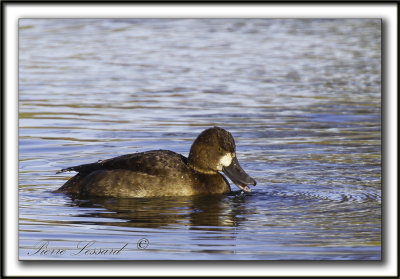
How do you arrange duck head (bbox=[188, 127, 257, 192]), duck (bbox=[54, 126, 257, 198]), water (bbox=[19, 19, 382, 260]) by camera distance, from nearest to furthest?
water (bbox=[19, 19, 382, 260])
duck (bbox=[54, 126, 257, 198])
duck head (bbox=[188, 127, 257, 192])

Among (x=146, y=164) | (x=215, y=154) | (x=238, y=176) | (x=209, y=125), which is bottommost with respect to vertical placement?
(x=238, y=176)

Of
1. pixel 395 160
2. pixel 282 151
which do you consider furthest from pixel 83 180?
pixel 395 160

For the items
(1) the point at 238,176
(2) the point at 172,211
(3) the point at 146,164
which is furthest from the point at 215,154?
(2) the point at 172,211

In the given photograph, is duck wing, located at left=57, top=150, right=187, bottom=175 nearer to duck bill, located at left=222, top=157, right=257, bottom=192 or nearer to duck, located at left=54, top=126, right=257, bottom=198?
duck, located at left=54, top=126, right=257, bottom=198

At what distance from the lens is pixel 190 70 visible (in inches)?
805

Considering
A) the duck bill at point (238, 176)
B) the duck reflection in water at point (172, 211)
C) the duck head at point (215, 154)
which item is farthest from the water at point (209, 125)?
the duck head at point (215, 154)

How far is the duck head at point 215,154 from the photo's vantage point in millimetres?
11242

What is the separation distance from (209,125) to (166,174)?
13.1ft

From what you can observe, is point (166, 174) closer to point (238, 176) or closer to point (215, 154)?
point (215, 154)

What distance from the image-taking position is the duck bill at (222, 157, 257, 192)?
36.3 ft

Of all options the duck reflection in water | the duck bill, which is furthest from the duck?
the duck reflection in water

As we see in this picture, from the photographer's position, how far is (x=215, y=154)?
11.3 meters

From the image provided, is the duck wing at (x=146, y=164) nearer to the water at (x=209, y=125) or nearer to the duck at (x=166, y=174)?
the duck at (x=166, y=174)

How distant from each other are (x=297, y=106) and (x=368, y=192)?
5.56 meters
